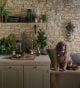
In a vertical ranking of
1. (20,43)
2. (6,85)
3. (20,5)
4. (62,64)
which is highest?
(20,5)

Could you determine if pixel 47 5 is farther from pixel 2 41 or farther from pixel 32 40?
pixel 2 41

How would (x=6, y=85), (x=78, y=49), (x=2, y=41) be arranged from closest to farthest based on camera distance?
(x=6, y=85), (x=2, y=41), (x=78, y=49)

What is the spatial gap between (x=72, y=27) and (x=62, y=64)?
1.16 metres

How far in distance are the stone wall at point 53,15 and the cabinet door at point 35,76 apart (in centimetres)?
120

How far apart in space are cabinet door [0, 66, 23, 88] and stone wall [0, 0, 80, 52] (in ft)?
4.23

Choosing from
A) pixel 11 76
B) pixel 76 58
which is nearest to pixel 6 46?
pixel 11 76

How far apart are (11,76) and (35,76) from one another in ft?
1.61

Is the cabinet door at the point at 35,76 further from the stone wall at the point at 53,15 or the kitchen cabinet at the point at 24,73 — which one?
the stone wall at the point at 53,15

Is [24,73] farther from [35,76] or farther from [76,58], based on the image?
[76,58]

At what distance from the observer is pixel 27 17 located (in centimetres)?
504

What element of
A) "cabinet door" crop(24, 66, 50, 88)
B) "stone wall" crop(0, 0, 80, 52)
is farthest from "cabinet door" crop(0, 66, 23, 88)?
"stone wall" crop(0, 0, 80, 52)

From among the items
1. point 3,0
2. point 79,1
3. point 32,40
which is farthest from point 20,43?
point 79,1

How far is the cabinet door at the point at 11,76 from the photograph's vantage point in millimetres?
4168

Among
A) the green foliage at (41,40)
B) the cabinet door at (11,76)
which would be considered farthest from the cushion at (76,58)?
Answer: the cabinet door at (11,76)
